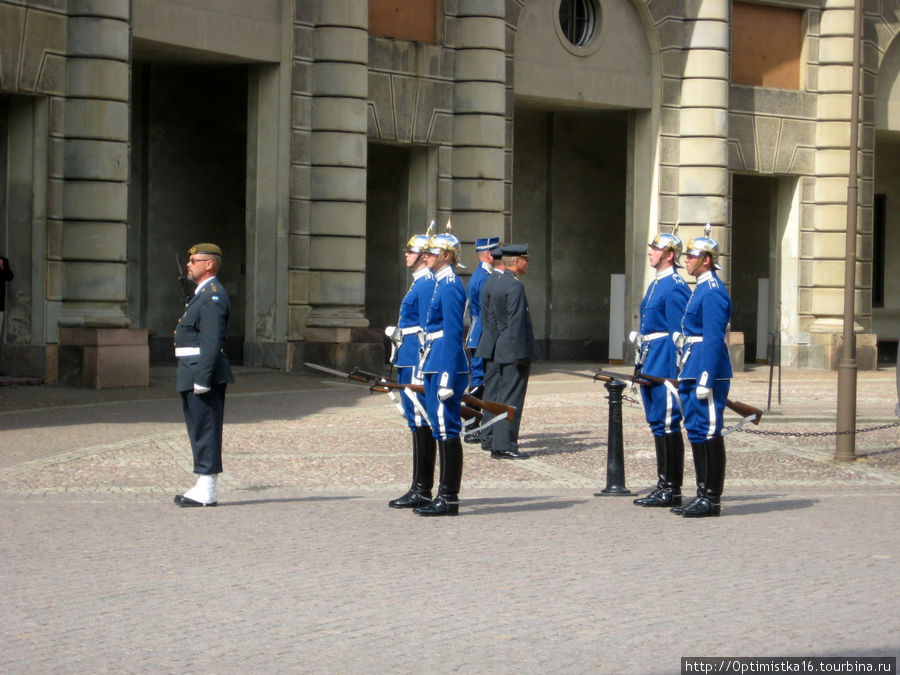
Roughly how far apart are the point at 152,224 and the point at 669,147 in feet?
28.2

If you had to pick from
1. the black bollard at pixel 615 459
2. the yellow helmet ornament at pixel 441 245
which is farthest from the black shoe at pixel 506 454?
the yellow helmet ornament at pixel 441 245

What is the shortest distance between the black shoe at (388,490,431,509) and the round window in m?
16.2

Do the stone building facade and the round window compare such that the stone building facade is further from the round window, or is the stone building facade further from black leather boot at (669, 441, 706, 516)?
black leather boot at (669, 441, 706, 516)

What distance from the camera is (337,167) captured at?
22.1 metres

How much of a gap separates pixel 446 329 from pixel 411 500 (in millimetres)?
1166

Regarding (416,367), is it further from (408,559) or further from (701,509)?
(408,559)

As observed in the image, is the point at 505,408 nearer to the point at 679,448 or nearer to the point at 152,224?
the point at 679,448

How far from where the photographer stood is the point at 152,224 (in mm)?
23953

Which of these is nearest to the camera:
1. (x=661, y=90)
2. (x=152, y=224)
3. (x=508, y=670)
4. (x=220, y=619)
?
(x=508, y=670)

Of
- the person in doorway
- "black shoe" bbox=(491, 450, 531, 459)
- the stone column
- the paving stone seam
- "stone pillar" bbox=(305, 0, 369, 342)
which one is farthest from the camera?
the stone column

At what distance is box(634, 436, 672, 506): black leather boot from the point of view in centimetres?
1055

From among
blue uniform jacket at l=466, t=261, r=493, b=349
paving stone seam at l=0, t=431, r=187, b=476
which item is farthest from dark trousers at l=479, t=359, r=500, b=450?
paving stone seam at l=0, t=431, r=187, b=476

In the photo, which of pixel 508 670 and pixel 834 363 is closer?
pixel 508 670

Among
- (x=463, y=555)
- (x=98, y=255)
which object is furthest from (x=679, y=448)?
(x=98, y=255)
